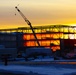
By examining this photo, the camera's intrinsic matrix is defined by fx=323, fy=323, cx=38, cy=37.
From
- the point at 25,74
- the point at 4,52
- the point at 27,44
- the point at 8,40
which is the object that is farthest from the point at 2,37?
→ the point at 25,74

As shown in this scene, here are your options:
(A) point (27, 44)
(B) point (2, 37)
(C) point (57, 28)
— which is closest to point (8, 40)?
(B) point (2, 37)

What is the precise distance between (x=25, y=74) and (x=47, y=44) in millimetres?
170224

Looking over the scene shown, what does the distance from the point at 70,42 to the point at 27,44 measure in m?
45.1

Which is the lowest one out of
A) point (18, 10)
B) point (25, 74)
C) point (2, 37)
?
point (25, 74)

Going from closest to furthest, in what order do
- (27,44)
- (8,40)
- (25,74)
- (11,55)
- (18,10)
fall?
(25,74)
(11,55)
(18,10)
(8,40)
(27,44)

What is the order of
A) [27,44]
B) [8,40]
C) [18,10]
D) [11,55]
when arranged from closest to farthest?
[11,55] < [18,10] < [8,40] < [27,44]

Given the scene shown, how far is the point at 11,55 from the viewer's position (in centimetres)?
9425

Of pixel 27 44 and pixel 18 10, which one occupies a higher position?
pixel 18 10

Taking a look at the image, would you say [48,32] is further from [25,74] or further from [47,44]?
[25,74]

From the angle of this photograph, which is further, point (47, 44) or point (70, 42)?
point (47, 44)

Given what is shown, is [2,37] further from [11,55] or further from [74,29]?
[11,55]

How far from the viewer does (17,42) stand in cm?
18438

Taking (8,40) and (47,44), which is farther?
(47,44)

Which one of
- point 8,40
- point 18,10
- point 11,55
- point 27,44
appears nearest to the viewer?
point 11,55
